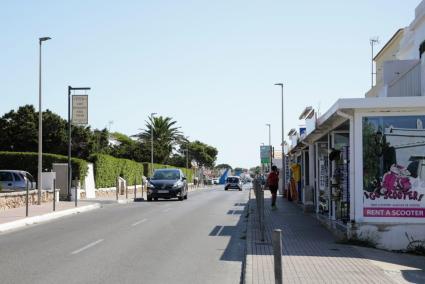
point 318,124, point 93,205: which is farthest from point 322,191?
point 93,205

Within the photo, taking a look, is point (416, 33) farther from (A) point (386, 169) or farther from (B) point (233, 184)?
(B) point (233, 184)

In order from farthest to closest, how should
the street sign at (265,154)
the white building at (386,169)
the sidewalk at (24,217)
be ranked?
the street sign at (265,154)
the sidewalk at (24,217)
the white building at (386,169)

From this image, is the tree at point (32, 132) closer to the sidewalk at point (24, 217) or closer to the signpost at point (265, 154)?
the signpost at point (265, 154)

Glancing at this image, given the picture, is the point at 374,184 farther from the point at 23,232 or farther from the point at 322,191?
the point at 23,232

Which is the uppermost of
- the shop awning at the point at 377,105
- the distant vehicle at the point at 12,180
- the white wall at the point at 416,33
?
the white wall at the point at 416,33

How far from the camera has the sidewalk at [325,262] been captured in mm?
9047

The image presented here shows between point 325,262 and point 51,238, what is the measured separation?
283 inches

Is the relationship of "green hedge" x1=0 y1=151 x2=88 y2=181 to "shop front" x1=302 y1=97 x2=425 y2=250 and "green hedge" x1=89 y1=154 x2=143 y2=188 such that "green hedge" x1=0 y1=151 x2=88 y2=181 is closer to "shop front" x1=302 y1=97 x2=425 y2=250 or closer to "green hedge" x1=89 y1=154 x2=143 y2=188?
"green hedge" x1=89 y1=154 x2=143 y2=188

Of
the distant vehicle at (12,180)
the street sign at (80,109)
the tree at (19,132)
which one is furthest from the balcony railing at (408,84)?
the tree at (19,132)

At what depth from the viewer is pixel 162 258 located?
1123 centimetres

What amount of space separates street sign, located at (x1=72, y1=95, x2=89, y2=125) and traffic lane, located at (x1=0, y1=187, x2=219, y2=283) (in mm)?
9715

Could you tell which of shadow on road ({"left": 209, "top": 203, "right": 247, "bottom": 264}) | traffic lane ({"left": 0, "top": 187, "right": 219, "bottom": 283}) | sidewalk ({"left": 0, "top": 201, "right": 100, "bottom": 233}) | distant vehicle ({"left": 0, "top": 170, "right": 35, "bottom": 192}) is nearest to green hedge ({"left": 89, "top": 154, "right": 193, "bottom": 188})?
distant vehicle ({"left": 0, "top": 170, "right": 35, "bottom": 192})

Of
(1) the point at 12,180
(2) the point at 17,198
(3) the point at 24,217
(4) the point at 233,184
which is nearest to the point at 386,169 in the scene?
(3) the point at 24,217

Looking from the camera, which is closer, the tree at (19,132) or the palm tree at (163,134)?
the tree at (19,132)
